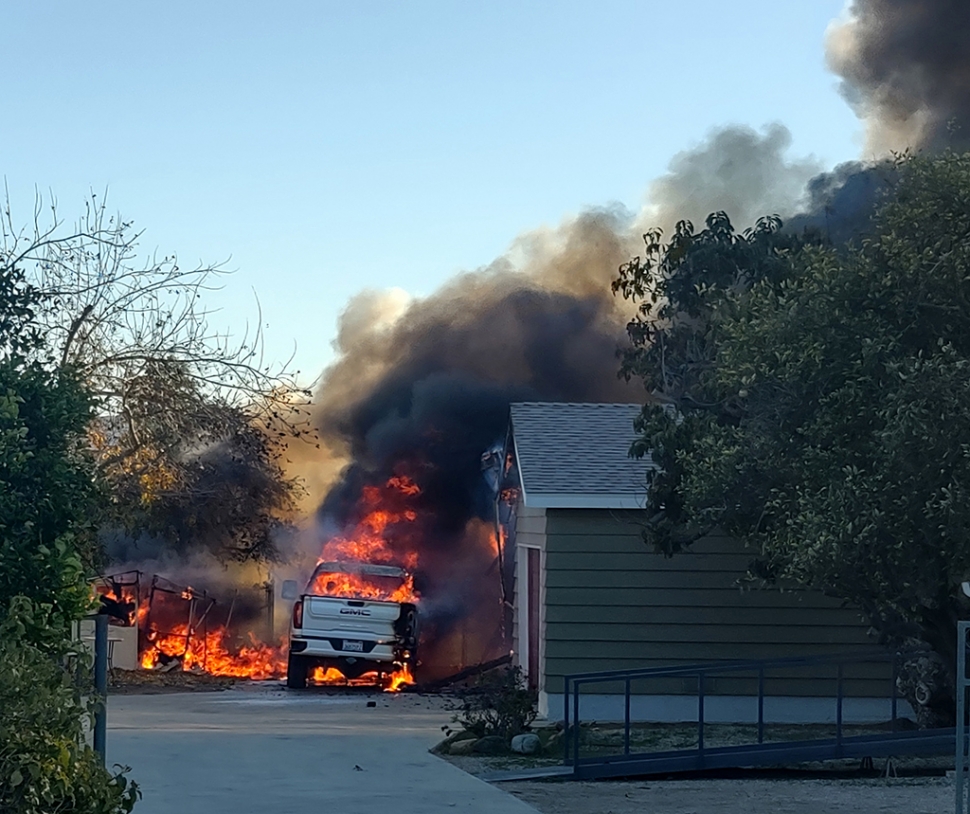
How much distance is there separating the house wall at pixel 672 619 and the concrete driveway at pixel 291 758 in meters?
1.93

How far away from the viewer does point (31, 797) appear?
672 cm

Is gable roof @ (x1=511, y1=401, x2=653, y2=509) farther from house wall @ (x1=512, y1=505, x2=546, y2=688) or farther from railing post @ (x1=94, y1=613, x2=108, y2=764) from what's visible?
railing post @ (x1=94, y1=613, x2=108, y2=764)

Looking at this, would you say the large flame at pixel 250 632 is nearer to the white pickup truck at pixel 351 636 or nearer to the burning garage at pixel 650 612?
the white pickup truck at pixel 351 636

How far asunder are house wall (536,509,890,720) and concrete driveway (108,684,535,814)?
1.93 metres

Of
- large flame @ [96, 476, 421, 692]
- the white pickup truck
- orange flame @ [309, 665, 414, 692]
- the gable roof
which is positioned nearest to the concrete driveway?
the white pickup truck

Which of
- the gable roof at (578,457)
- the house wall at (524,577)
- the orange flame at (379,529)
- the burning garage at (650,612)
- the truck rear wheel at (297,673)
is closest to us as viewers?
the gable roof at (578,457)

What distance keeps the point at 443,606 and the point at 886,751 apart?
1257cm

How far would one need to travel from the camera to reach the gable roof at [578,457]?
55.5 feet

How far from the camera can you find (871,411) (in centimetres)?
1131

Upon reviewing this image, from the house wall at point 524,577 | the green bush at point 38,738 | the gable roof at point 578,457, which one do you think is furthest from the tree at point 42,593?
the house wall at point 524,577

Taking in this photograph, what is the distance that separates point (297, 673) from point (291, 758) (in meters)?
8.03

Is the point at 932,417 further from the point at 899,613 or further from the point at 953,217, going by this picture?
the point at 899,613

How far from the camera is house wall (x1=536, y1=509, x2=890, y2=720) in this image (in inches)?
674

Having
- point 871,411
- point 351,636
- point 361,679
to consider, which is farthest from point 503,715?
point 361,679
